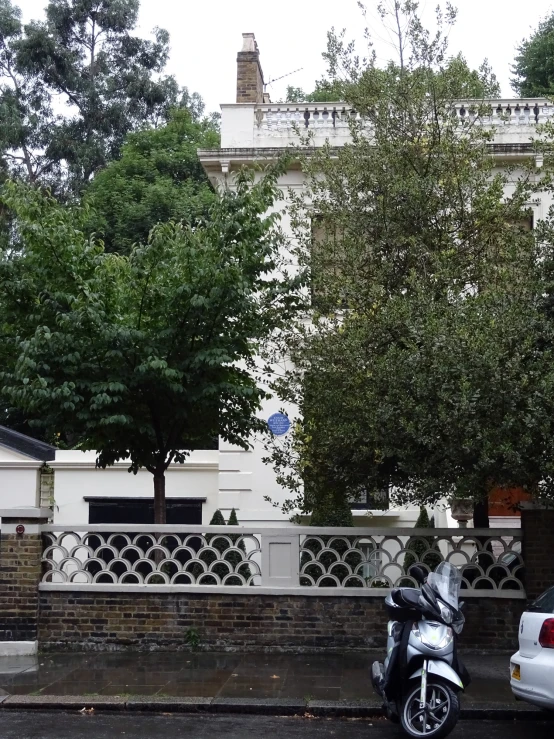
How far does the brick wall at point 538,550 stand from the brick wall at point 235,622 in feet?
1.16

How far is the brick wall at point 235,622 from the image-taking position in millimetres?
11375

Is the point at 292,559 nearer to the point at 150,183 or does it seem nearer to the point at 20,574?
the point at 20,574

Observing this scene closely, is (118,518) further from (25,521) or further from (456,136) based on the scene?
(456,136)

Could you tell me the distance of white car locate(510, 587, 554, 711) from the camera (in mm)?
7289

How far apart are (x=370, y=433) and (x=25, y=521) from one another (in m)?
4.49

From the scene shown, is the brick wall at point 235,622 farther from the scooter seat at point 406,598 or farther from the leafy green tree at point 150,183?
the leafy green tree at point 150,183

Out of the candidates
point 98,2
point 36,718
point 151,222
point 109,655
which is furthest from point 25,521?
point 98,2

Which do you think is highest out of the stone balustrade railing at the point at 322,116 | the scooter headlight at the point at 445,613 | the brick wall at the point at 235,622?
the stone balustrade railing at the point at 322,116

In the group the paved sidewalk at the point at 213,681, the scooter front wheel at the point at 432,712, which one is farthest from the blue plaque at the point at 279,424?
the scooter front wheel at the point at 432,712

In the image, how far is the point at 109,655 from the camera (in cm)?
1131

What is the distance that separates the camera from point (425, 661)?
24.7 ft

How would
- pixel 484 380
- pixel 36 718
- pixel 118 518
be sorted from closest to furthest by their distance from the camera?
pixel 36 718 < pixel 484 380 < pixel 118 518

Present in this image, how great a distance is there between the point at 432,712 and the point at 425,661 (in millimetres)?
412

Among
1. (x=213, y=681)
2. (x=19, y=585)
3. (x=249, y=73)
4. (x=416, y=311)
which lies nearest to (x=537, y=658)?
(x=213, y=681)
